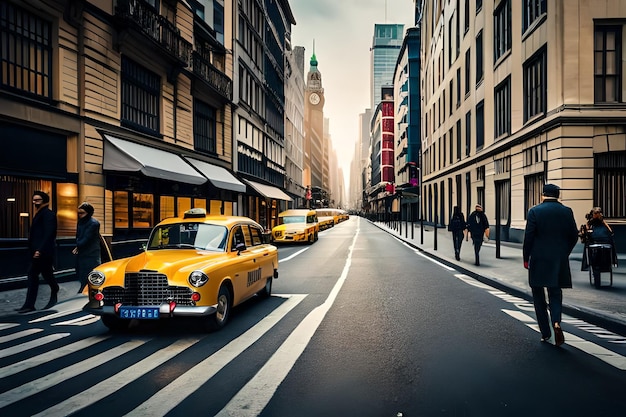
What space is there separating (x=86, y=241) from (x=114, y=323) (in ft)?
9.29

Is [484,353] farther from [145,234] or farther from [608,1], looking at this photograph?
[608,1]

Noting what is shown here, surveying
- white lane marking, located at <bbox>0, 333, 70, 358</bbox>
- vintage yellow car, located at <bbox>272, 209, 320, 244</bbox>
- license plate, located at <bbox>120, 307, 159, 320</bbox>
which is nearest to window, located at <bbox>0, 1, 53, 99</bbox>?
white lane marking, located at <bbox>0, 333, 70, 358</bbox>

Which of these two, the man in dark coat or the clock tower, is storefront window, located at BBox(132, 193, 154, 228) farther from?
the clock tower

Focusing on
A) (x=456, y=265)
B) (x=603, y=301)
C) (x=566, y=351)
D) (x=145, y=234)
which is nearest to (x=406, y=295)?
(x=603, y=301)

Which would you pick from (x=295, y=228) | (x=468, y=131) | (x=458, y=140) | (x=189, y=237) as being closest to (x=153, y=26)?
(x=295, y=228)

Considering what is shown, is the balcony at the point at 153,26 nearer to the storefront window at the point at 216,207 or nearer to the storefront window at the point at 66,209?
the storefront window at the point at 66,209

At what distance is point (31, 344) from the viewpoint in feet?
19.3

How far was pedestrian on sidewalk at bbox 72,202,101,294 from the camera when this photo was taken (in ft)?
28.5

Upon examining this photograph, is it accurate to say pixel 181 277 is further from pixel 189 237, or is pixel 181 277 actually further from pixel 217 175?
pixel 217 175

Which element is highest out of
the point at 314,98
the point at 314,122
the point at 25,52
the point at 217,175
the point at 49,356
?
the point at 314,98

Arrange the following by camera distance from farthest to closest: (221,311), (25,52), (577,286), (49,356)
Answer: (25,52), (577,286), (221,311), (49,356)

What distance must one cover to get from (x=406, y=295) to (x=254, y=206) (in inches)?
1061

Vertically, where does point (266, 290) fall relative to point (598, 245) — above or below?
below

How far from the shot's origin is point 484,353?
5297 millimetres
